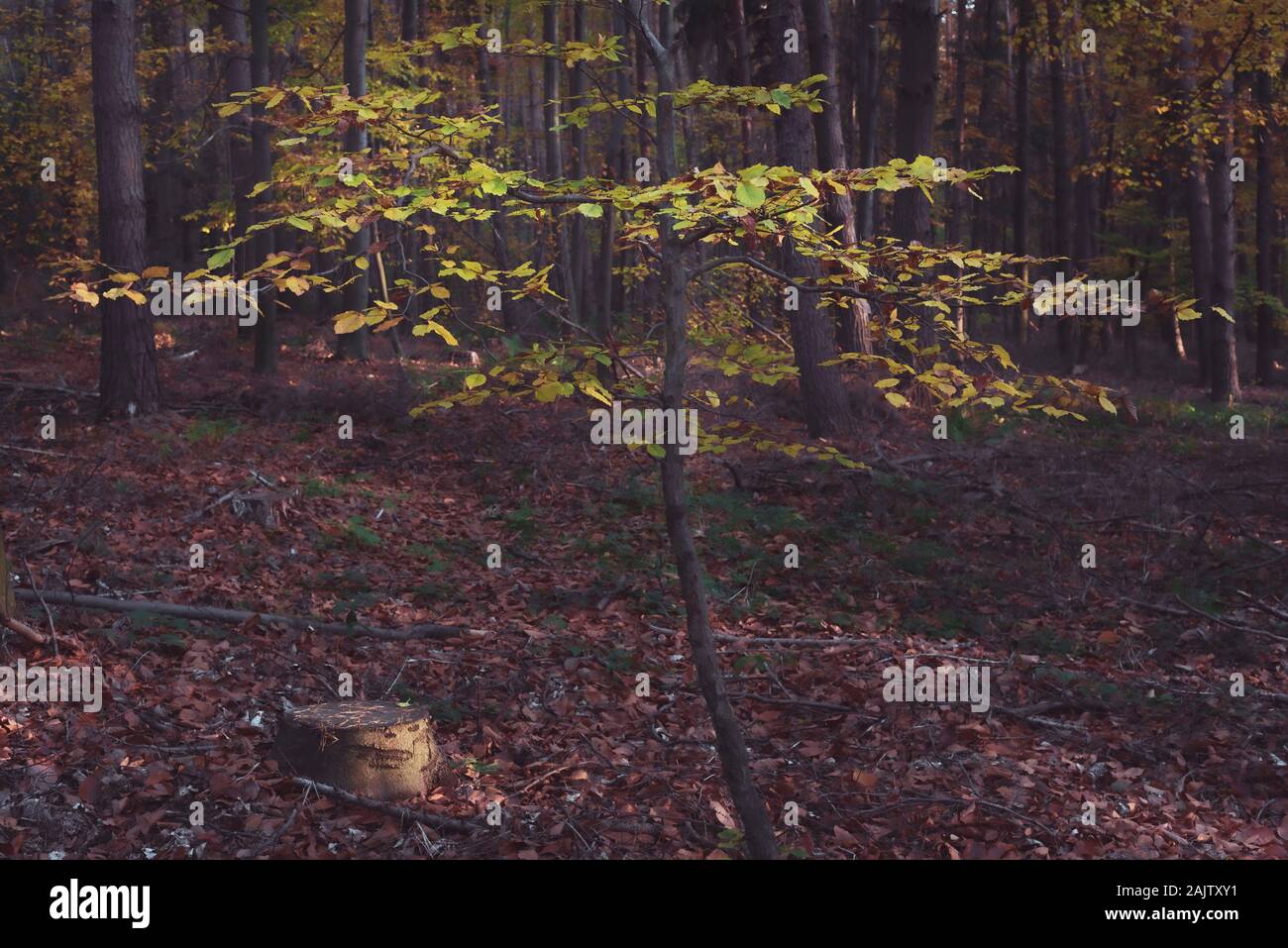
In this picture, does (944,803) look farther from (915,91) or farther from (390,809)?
(915,91)

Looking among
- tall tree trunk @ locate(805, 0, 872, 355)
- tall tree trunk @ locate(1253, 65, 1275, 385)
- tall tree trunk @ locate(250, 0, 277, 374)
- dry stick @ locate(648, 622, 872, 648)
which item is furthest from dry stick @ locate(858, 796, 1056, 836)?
tall tree trunk @ locate(1253, 65, 1275, 385)

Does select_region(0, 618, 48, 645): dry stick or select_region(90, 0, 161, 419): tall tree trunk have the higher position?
select_region(90, 0, 161, 419): tall tree trunk

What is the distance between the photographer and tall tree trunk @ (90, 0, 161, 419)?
1198 centimetres

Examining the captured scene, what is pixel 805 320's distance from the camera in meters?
14.0

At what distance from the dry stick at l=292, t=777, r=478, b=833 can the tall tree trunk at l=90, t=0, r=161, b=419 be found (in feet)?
27.3

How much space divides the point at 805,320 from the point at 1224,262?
34.1ft

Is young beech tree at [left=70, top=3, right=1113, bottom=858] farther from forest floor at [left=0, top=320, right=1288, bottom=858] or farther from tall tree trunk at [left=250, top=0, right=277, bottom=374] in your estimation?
tall tree trunk at [left=250, top=0, right=277, bottom=374]

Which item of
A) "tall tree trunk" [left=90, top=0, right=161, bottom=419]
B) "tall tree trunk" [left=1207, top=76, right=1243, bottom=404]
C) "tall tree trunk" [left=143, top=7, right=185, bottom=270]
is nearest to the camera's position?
"tall tree trunk" [left=90, top=0, right=161, bottom=419]

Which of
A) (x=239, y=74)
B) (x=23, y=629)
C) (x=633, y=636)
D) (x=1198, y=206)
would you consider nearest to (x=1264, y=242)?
(x=1198, y=206)

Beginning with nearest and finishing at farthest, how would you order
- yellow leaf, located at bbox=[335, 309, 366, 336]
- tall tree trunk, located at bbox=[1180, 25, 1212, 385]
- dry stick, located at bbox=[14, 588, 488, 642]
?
yellow leaf, located at bbox=[335, 309, 366, 336], dry stick, located at bbox=[14, 588, 488, 642], tall tree trunk, located at bbox=[1180, 25, 1212, 385]

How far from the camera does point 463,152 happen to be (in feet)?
14.8

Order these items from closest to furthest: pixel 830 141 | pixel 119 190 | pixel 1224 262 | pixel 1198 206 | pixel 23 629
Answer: pixel 23 629, pixel 119 190, pixel 830 141, pixel 1224 262, pixel 1198 206
